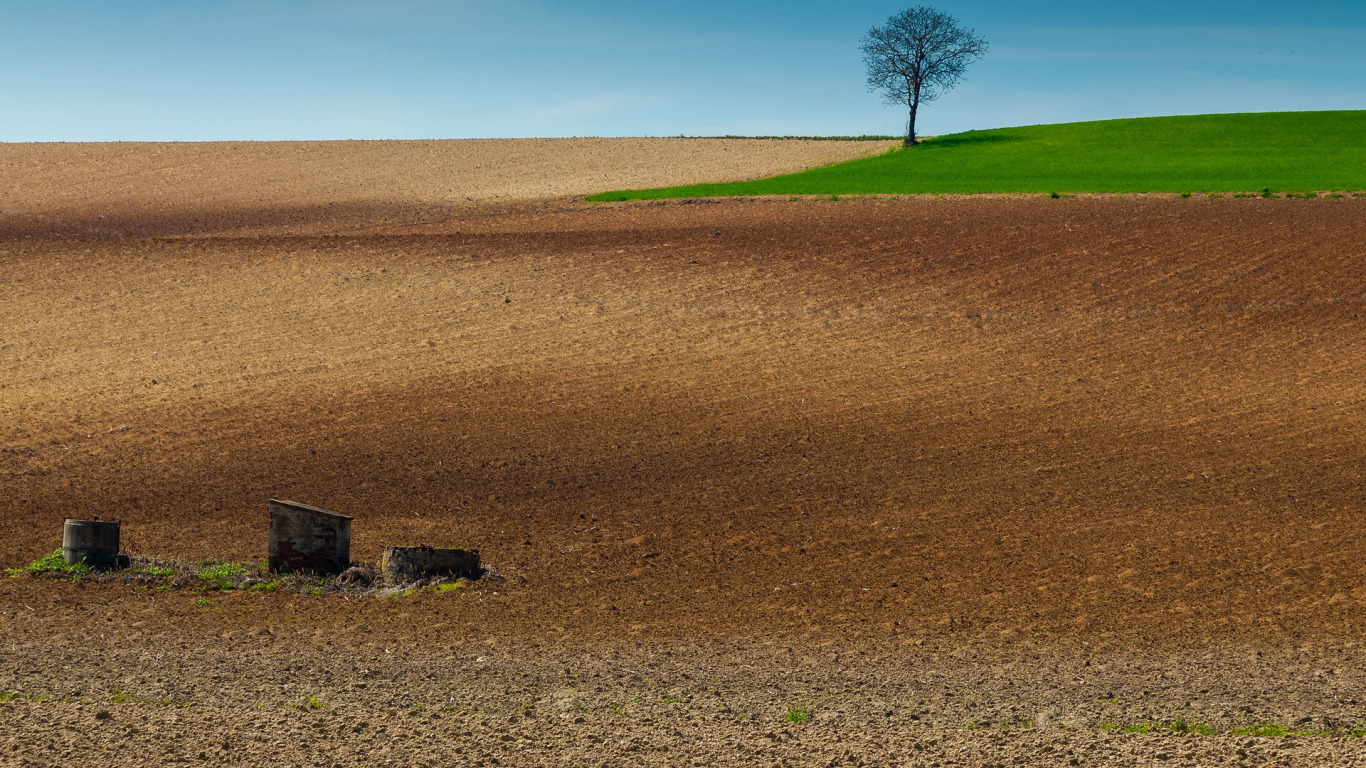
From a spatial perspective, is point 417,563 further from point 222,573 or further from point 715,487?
point 715,487

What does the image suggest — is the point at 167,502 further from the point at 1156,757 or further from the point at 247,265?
the point at 247,265

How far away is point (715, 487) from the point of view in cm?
1164

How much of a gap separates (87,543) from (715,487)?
5.68 meters

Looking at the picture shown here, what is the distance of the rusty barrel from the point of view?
8.91 meters

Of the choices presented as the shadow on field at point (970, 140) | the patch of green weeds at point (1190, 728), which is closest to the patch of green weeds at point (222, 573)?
the patch of green weeds at point (1190, 728)

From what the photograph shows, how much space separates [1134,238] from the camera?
23500mm

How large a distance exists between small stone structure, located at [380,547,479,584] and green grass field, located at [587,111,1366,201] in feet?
81.9

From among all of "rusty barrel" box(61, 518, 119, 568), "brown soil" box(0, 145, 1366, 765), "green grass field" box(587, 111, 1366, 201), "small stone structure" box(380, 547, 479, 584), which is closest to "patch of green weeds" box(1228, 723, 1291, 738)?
"brown soil" box(0, 145, 1366, 765)

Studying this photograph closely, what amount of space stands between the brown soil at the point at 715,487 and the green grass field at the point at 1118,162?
9.01 m

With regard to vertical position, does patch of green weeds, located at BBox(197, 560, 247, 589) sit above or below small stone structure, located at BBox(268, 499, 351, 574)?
below

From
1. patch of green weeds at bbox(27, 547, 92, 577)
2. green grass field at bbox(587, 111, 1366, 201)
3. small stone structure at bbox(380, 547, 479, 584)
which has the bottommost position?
patch of green weeds at bbox(27, 547, 92, 577)

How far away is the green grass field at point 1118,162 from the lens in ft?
109

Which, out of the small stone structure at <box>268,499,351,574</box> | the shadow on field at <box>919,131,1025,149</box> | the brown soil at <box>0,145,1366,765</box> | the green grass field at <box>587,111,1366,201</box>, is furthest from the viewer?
the shadow on field at <box>919,131,1025,149</box>

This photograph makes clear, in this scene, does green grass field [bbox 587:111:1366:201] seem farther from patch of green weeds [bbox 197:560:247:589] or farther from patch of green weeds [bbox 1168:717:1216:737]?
patch of green weeds [bbox 1168:717:1216:737]
